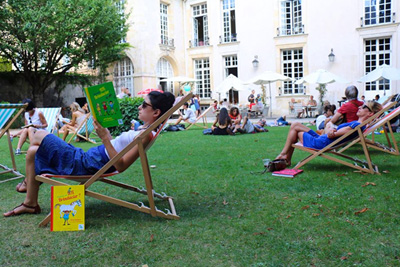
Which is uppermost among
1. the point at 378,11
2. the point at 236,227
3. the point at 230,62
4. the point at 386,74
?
the point at 378,11

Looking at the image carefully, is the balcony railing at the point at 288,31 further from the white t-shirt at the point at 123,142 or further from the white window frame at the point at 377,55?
the white t-shirt at the point at 123,142

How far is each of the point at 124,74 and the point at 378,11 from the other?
14.5 meters

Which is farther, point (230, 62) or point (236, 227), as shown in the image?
point (230, 62)

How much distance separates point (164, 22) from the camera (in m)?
23.2

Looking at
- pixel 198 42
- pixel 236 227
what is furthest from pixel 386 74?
pixel 236 227

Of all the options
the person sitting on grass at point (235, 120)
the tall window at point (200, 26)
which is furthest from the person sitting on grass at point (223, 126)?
the tall window at point (200, 26)

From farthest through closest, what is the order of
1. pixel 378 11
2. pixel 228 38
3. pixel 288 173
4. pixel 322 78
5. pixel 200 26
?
pixel 200 26
pixel 228 38
pixel 378 11
pixel 322 78
pixel 288 173

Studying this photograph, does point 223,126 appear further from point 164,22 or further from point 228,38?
point 164,22

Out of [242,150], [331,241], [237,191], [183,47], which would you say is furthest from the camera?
[183,47]

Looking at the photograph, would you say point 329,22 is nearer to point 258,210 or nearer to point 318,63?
point 318,63

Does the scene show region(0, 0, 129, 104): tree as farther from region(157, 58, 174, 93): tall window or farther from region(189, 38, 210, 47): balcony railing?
region(189, 38, 210, 47): balcony railing

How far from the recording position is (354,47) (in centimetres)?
1906

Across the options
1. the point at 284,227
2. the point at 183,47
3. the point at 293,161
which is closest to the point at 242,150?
the point at 293,161

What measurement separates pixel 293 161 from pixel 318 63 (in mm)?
15799
